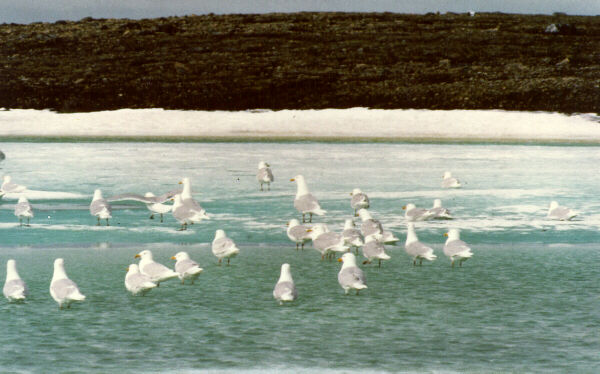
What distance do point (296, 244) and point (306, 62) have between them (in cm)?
4747

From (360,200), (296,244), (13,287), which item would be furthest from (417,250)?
(13,287)

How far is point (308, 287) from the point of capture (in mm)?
9055

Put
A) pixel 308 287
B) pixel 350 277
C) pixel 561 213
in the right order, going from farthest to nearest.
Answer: pixel 561 213, pixel 308 287, pixel 350 277

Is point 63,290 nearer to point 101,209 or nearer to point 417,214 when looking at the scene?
point 101,209

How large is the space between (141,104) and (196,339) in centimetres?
3745

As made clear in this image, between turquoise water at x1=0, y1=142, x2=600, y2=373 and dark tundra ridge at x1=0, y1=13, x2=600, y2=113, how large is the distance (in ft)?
82.0

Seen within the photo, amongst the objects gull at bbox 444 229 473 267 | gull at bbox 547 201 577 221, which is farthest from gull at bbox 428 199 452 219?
gull at bbox 444 229 473 267

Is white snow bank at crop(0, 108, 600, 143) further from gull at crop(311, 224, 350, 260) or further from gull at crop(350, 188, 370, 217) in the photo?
gull at crop(311, 224, 350, 260)

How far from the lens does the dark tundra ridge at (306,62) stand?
4406cm

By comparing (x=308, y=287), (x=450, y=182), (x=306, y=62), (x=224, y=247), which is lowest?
(x=308, y=287)

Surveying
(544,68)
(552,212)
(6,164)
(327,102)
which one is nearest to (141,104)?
(327,102)

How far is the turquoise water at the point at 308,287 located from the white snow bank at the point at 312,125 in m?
13.2

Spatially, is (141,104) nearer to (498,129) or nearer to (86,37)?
(498,129)

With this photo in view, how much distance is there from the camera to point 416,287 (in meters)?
9.05
